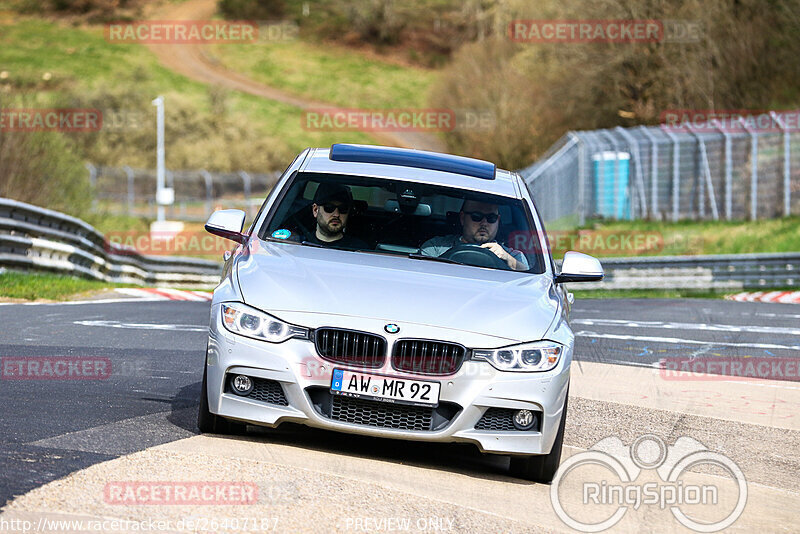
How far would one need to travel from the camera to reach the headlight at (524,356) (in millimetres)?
6266

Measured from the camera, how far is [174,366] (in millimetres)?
9773

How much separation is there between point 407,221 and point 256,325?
5.67 feet

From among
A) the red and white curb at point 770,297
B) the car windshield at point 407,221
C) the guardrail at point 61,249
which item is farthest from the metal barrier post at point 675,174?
the car windshield at point 407,221

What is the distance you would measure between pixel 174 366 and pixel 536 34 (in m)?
42.6

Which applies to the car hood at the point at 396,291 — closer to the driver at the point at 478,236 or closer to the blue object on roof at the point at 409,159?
the driver at the point at 478,236

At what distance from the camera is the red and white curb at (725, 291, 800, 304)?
22.5 meters

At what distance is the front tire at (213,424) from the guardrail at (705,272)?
61.5ft

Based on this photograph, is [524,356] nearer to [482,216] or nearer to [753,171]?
[482,216]

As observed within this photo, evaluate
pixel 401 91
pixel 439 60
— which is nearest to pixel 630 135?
pixel 401 91

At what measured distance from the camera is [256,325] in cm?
631
